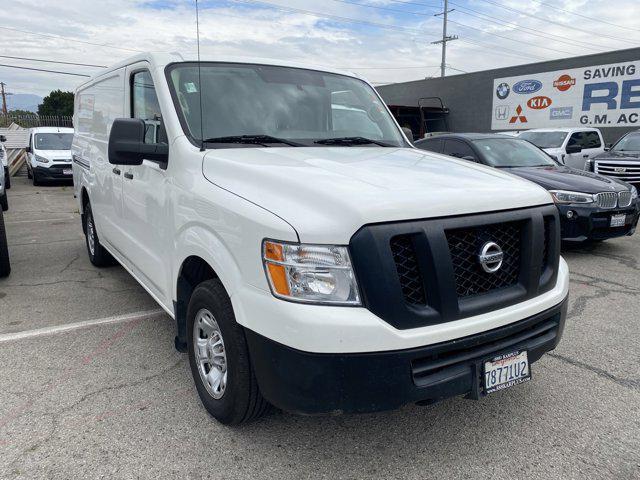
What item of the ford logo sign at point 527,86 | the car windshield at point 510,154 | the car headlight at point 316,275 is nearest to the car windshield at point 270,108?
the car headlight at point 316,275

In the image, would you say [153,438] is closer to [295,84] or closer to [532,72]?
[295,84]

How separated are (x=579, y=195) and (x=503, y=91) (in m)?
16.3

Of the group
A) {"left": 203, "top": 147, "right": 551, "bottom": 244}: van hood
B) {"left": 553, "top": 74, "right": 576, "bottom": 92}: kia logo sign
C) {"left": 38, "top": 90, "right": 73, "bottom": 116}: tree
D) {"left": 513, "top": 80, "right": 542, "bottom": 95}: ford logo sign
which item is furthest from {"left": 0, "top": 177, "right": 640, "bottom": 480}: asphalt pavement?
{"left": 38, "top": 90, "right": 73, "bottom": 116}: tree

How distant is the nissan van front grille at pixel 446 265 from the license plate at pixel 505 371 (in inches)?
10.1

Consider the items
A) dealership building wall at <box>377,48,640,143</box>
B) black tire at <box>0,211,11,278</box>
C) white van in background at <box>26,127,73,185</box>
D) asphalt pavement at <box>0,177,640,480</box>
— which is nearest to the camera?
asphalt pavement at <box>0,177,640,480</box>

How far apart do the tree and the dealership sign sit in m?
46.8

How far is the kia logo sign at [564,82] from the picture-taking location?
18.8 m

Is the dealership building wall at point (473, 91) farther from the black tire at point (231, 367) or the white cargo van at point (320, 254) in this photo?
the black tire at point (231, 367)

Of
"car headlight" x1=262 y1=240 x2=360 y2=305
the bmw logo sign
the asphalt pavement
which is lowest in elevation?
the asphalt pavement

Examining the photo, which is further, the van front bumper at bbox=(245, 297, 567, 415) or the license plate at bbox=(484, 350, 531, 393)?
the license plate at bbox=(484, 350, 531, 393)

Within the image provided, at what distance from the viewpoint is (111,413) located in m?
2.93

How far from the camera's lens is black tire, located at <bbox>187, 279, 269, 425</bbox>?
2400 millimetres

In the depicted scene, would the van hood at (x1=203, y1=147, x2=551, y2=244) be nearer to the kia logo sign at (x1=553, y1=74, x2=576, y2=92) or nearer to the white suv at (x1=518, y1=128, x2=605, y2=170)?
the white suv at (x1=518, y1=128, x2=605, y2=170)

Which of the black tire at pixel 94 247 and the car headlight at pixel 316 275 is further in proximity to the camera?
the black tire at pixel 94 247
